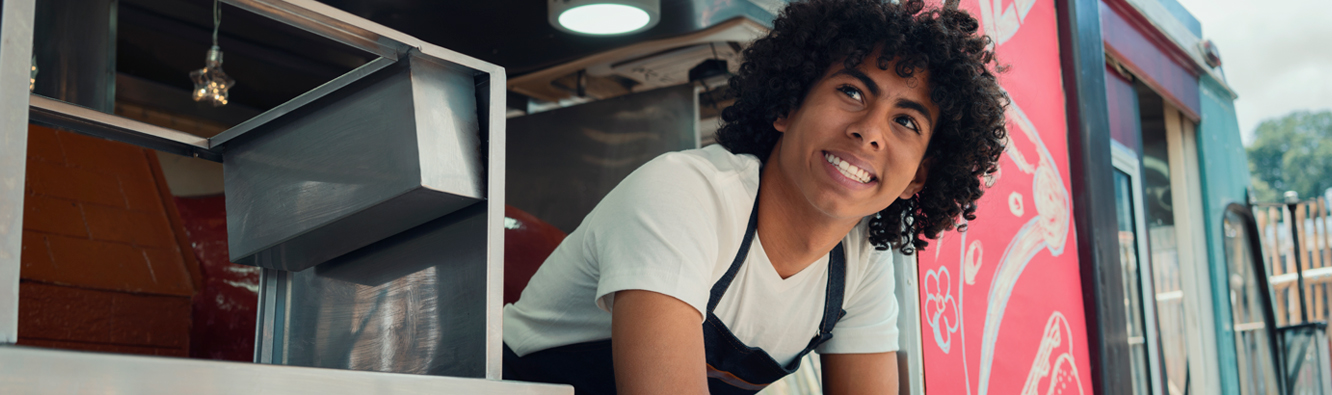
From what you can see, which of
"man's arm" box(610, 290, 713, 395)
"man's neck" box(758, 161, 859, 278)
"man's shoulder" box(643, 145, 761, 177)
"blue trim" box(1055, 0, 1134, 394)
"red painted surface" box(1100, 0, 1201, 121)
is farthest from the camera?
"red painted surface" box(1100, 0, 1201, 121)

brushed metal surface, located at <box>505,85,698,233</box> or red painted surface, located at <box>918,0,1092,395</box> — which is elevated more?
brushed metal surface, located at <box>505,85,698,233</box>

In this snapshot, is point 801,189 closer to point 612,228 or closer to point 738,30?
point 612,228

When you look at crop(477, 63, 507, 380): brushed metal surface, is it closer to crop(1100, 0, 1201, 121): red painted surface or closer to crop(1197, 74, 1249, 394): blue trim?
crop(1100, 0, 1201, 121): red painted surface

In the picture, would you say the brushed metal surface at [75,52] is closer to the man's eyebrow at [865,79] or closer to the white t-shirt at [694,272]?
the white t-shirt at [694,272]

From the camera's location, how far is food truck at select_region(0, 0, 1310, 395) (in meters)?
0.79

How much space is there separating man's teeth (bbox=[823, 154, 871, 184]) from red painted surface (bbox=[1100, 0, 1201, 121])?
230 centimetres

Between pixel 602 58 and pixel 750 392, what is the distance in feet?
6.01

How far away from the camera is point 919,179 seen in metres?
1.43

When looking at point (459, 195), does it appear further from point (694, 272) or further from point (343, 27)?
point (694, 272)

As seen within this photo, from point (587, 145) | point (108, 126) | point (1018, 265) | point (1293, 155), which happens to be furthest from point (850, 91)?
point (1293, 155)

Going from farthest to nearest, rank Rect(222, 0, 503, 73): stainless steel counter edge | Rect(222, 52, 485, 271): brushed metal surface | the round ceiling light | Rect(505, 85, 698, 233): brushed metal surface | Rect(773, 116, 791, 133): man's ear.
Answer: Rect(505, 85, 698, 233): brushed metal surface, the round ceiling light, Rect(773, 116, 791, 133): man's ear, Rect(222, 52, 485, 271): brushed metal surface, Rect(222, 0, 503, 73): stainless steel counter edge

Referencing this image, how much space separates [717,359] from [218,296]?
1366 mm

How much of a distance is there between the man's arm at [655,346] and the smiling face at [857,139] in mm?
309

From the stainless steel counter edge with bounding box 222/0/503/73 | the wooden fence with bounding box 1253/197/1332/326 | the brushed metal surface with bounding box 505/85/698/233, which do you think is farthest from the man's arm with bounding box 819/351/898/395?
the wooden fence with bounding box 1253/197/1332/326
